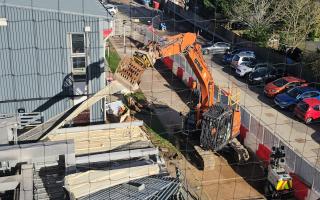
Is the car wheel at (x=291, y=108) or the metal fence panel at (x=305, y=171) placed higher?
the car wheel at (x=291, y=108)

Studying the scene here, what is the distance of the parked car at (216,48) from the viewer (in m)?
9.30

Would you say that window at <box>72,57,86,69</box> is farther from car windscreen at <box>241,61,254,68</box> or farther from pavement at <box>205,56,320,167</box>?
car windscreen at <box>241,61,254,68</box>

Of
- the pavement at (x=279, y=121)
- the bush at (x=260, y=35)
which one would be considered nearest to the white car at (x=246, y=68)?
the pavement at (x=279, y=121)

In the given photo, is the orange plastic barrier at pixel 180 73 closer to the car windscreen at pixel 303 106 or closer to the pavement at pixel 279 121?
the pavement at pixel 279 121

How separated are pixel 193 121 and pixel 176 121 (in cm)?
59

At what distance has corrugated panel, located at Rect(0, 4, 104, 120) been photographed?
13.3 ft

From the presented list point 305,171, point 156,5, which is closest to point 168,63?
point 305,171

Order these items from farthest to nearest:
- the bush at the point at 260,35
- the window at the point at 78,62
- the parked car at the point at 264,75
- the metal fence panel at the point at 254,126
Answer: the bush at the point at 260,35
the parked car at the point at 264,75
the metal fence panel at the point at 254,126
the window at the point at 78,62

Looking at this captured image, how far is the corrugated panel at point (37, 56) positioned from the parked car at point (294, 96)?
3063mm

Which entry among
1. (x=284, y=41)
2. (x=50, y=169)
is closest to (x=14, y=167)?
(x=50, y=169)

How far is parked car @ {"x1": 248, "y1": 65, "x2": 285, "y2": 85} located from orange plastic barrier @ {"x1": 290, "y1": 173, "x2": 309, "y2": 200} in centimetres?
339

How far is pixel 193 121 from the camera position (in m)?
5.39

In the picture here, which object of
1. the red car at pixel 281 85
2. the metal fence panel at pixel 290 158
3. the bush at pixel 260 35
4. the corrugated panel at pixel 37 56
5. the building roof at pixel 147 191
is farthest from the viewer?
the bush at pixel 260 35

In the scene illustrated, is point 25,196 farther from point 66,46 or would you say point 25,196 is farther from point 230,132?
point 230,132
